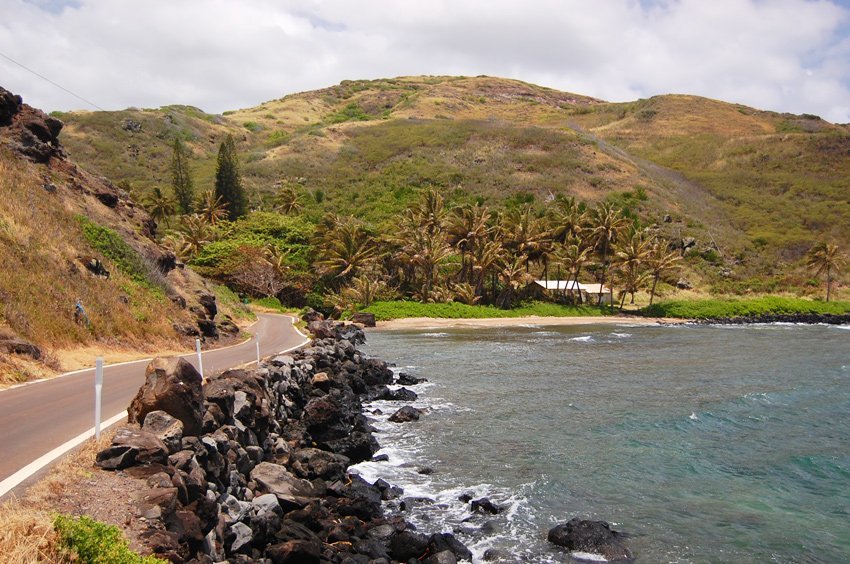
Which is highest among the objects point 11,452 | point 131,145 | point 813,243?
point 131,145

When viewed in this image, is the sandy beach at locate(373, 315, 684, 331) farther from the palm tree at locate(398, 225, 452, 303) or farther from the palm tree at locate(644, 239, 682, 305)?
the palm tree at locate(398, 225, 452, 303)

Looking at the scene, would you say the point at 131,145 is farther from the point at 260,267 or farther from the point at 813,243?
the point at 813,243

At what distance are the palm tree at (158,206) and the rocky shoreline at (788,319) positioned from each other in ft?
204

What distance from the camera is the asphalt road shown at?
830 cm

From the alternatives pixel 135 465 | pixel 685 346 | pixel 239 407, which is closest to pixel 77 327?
pixel 239 407

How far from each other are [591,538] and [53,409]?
9.66 meters

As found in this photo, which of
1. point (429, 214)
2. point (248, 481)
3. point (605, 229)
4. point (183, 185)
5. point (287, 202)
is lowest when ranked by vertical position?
point (248, 481)

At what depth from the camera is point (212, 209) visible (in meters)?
73.4

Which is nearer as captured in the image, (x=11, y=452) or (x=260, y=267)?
(x=11, y=452)

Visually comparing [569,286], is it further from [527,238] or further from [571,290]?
[527,238]

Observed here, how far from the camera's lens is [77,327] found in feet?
63.5

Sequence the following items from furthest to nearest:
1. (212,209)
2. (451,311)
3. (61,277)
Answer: (212,209)
(451,311)
(61,277)

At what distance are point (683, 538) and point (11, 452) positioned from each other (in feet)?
34.7

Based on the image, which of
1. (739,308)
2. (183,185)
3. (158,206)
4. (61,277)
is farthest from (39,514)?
(183,185)
